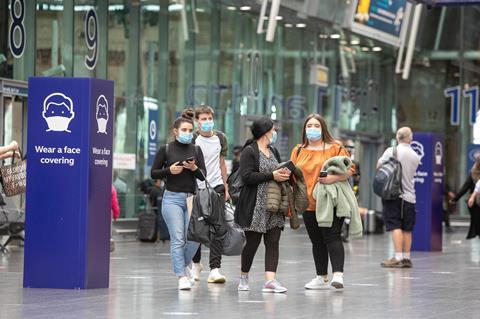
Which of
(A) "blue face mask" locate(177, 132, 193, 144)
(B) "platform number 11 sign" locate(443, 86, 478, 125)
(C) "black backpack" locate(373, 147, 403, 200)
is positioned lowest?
(C) "black backpack" locate(373, 147, 403, 200)

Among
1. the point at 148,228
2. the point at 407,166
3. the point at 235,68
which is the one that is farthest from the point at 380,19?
the point at 407,166

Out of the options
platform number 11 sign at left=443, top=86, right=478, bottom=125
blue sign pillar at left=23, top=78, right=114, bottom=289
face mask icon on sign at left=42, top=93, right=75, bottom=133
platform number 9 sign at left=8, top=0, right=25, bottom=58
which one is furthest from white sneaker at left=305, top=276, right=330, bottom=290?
platform number 11 sign at left=443, top=86, right=478, bottom=125

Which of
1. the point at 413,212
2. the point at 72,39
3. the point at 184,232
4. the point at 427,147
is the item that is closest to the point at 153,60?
the point at 72,39

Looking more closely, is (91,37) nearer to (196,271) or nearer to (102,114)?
(196,271)

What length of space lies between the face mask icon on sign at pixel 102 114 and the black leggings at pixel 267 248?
5.57 feet

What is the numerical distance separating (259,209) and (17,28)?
11475 millimetres

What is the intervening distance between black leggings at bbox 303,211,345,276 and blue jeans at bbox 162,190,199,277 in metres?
1.25

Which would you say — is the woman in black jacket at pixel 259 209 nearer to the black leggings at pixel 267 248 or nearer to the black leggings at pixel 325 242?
the black leggings at pixel 267 248

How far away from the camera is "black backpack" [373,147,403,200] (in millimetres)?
17531

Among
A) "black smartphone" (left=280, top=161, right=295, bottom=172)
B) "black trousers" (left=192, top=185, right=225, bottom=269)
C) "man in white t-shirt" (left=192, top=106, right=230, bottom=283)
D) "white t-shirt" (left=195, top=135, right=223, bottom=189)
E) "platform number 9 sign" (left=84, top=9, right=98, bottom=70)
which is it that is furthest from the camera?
"platform number 9 sign" (left=84, top=9, right=98, bottom=70)

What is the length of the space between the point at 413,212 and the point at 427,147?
388cm

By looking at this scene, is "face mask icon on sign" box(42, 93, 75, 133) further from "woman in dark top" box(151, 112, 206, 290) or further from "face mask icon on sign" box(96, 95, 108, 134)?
"woman in dark top" box(151, 112, 206, 290)

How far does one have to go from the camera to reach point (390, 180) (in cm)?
1756

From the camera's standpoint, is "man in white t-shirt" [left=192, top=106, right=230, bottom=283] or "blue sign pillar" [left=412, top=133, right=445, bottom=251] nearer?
"man in white t-shirt" [left=192, top=106, right=230, bottom=283]
